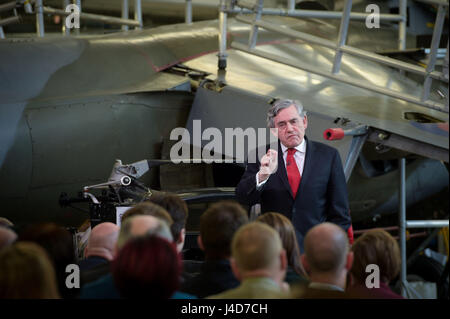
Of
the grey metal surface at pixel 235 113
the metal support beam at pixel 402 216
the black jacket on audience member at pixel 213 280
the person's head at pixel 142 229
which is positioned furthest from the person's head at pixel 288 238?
the metal support beam at pixel 402 216

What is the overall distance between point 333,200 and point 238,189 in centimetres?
63

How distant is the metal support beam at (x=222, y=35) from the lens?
6613mm

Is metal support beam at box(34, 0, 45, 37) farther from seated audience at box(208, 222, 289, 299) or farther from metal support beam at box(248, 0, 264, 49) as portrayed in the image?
seated audience at box(208, 222, 289, 299)

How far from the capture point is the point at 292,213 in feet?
13.8

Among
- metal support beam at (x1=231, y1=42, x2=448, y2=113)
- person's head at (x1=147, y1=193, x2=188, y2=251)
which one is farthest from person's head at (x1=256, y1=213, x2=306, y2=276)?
metal support beam at (x1=231, y1=42, x2=448, y2=113)

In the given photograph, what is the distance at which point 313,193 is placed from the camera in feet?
13.7

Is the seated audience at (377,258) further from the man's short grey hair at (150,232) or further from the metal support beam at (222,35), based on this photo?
the metal support beam at (222,35)

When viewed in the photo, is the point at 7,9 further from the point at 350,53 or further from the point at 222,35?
the point at 350,53

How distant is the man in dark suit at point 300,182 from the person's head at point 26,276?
2.05m

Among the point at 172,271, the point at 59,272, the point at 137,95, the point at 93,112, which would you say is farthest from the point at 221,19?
the point at 172,271

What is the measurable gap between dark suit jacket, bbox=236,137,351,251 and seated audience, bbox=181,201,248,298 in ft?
3.61

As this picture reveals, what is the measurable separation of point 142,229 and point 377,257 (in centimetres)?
115

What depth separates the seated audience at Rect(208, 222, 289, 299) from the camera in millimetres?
2455

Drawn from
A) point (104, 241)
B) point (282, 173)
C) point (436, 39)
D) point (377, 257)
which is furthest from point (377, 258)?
point (436, 39)
